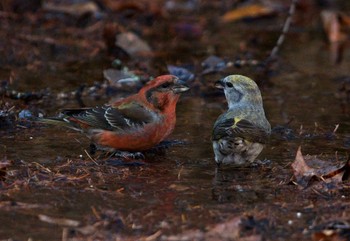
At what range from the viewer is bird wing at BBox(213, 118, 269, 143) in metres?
7.33

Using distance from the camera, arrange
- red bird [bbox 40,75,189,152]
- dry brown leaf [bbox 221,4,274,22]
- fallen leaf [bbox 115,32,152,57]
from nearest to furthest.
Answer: red bird [bbox 40,75,189,152] → fallen leaf [bbox 115,32,152,57] → dry brown leaf [bbox 221,4,274,22]

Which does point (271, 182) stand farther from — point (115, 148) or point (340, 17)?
point (340, 17)

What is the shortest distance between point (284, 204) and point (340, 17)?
8753 millimetres

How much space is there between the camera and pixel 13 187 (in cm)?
649

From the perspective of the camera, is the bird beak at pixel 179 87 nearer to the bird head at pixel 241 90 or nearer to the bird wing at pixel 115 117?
the bird wing at pixel 115 117

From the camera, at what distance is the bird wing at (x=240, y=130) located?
7.33 m

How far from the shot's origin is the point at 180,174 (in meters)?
7.17

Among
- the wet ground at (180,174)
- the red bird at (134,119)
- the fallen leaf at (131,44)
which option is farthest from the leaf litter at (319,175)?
the fallen leaf at (131,44)

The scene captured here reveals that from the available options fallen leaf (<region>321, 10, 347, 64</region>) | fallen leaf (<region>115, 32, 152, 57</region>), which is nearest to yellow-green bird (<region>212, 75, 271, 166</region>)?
fallen leaf (<region>115, 32, 152, 57</region>)

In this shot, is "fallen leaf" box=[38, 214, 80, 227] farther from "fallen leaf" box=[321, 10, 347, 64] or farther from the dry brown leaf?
the dry brown leaf

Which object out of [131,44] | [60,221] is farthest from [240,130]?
[131,44]

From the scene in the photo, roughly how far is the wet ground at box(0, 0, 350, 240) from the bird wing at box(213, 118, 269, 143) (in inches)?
11.7

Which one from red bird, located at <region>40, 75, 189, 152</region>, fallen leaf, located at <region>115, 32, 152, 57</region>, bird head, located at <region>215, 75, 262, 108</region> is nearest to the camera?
red bird, located at <region>40, 75, 189, 152</region>

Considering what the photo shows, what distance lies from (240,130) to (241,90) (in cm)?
92
